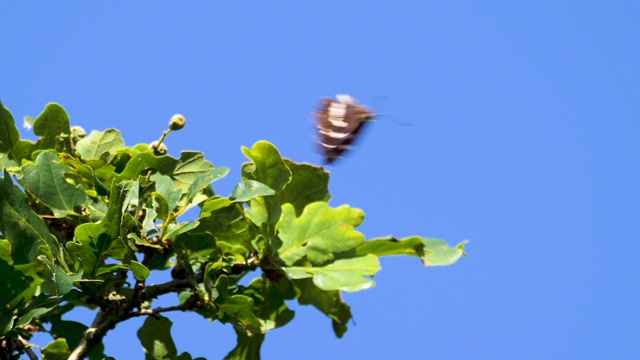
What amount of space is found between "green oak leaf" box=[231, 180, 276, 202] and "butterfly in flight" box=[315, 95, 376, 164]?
13.0 inches

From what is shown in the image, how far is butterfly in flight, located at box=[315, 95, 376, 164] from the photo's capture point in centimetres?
324

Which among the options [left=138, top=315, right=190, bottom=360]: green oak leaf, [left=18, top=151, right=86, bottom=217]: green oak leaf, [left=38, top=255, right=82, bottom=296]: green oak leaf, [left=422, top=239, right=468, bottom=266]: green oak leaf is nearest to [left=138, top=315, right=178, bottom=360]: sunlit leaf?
[left=138, top=315, right=190, bottom=360]: green oak leaf

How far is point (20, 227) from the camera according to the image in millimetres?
2707

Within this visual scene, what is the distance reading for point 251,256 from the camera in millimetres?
3227

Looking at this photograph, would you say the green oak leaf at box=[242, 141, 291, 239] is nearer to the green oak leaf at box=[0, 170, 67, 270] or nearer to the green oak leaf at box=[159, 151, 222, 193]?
the green oak leaf at box=[159, 151, 222, 193]

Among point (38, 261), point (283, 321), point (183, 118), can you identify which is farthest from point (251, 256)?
point (38, 261)

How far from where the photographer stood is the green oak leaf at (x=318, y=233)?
3.13m

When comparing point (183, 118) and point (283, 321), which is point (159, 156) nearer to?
point (183, 118)

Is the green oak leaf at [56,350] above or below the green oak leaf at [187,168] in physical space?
below

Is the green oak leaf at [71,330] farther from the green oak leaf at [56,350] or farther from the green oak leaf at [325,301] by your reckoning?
the green oak leaf at [325,301]

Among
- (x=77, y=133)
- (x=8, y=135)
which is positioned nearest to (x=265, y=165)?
(x=77, y=133)

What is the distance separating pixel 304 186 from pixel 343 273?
35 centimetres

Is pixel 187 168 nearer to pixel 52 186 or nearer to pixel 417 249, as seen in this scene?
pixel 52 186

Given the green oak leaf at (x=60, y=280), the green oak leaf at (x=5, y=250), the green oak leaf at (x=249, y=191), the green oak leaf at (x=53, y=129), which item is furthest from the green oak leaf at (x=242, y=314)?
the green oak leaf at (x=53, y=129)
